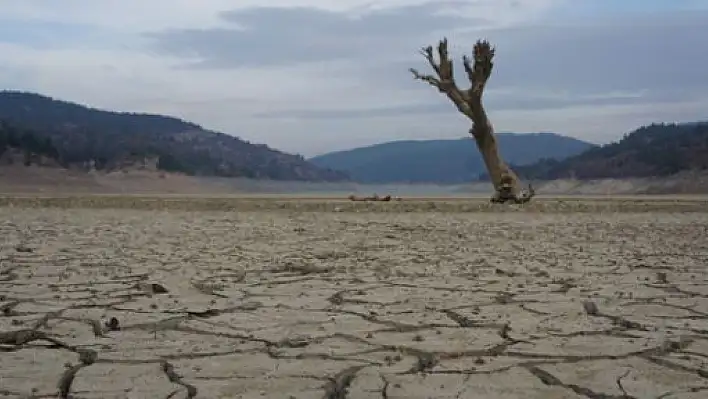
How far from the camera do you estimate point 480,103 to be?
17.1 m

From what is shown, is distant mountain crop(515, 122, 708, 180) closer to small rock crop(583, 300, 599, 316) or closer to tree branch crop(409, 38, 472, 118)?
tree branch crop(409, 38, 472, 118)

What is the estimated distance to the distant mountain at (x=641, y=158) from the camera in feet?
116

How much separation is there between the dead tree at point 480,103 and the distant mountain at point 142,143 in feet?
92.6

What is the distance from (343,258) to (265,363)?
139 inches

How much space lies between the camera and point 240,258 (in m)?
6.59

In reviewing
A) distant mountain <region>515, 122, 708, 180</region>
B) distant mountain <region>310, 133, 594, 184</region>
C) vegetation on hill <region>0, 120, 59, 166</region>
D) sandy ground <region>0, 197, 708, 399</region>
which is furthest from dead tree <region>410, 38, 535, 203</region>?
distant mountain <region>310, 133, 594, 184</region>

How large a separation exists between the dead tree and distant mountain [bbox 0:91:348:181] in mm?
28215

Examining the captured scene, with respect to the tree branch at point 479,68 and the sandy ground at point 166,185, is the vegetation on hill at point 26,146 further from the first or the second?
the tree branch at point 479,68

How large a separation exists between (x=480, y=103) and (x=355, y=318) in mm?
13707

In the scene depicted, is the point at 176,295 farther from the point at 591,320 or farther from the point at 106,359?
the point at 591,320

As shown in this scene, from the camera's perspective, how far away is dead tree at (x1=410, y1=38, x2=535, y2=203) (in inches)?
660

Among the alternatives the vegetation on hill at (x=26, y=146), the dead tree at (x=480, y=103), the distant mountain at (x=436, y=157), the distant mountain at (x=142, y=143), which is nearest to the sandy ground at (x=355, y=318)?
the dead tree at (x=480, y=103)

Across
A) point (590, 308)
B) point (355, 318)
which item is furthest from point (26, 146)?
point (590, 308)

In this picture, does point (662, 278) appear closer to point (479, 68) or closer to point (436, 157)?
point (479, 68)
